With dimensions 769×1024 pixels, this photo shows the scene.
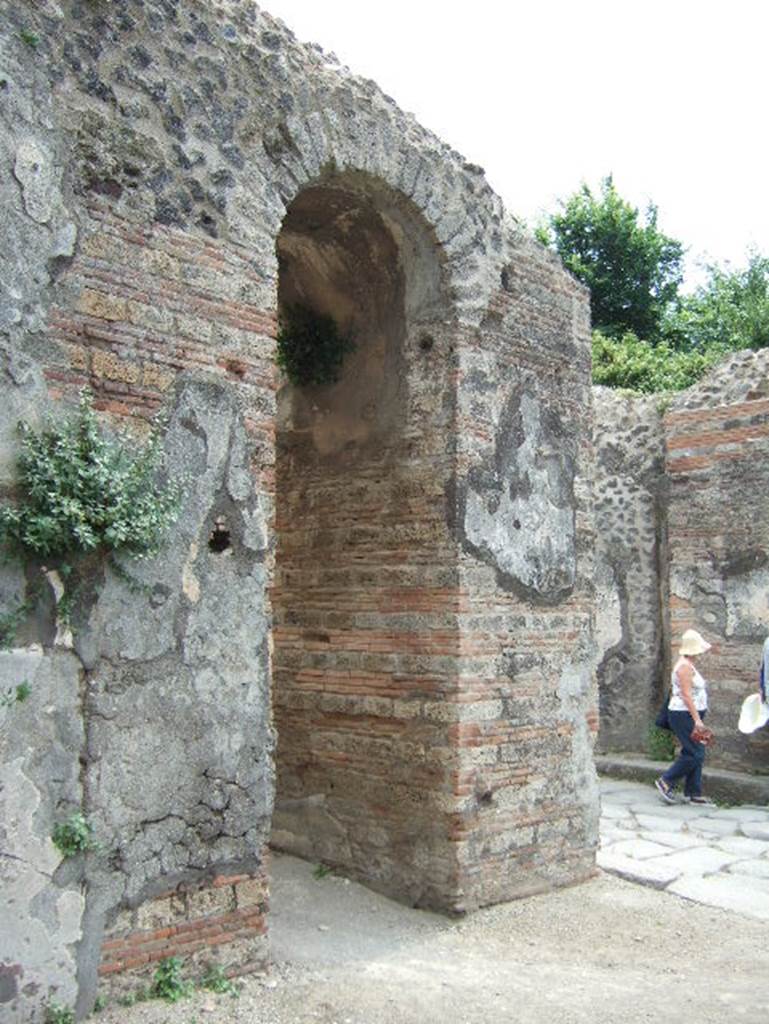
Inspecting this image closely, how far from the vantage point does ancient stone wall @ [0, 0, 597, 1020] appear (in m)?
3.66

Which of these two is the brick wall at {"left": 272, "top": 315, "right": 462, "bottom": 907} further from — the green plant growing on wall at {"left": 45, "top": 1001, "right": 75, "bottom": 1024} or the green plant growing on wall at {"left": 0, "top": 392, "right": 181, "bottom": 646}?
the green plant growing on wall at {"left": 45, "top": 1001, "right": 75, "bottom": 1024}

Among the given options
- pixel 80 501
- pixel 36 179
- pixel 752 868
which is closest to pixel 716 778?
pixel 752 868

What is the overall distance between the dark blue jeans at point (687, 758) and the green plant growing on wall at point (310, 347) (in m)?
4.20

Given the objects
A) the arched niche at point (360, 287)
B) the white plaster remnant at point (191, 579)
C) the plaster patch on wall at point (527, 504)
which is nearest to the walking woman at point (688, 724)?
the plaster patch on wall at point (527, 504)

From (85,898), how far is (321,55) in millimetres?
3765

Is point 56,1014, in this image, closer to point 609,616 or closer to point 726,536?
point 726,536

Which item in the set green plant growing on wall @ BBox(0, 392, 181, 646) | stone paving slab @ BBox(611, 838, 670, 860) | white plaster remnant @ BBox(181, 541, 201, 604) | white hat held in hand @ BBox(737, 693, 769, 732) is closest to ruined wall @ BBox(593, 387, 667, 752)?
white hat held in hand @ BBox(737, 693, 769, 732)

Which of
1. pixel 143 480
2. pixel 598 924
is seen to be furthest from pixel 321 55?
pixel 598 924

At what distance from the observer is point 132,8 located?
4.07 m

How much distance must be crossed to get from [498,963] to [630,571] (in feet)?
19.7

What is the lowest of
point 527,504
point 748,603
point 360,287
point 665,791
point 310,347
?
point 665,791

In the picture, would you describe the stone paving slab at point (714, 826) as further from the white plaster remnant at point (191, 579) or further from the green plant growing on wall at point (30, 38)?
the green plant growing on wall at point (30, 38)

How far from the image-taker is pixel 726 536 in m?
9.18

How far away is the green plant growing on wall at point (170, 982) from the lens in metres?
3.73
